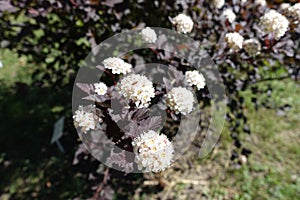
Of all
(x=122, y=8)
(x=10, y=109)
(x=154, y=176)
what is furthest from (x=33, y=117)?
(x=122, y=8)

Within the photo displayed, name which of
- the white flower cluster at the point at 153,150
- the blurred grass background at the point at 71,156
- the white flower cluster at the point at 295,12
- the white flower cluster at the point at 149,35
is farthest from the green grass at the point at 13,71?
the white flower cluster at the point at 295,12

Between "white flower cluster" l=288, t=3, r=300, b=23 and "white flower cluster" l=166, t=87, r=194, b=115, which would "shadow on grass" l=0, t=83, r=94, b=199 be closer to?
"white flower cluster" l=166, t=87, r=194, b=115

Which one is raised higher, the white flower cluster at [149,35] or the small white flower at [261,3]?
the small white flower at [261,3]

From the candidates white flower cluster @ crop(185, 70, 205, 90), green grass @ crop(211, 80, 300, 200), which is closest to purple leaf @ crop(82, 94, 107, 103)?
white flower cluster @ crop(185, 70, 205, 90)

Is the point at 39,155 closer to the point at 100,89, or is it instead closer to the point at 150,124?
the point at 100,89

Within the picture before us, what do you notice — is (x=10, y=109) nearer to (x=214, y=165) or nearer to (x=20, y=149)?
(x=20, y=149)

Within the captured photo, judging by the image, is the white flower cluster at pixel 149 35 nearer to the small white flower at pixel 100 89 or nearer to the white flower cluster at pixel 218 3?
the small white flower at pixel 100 89
